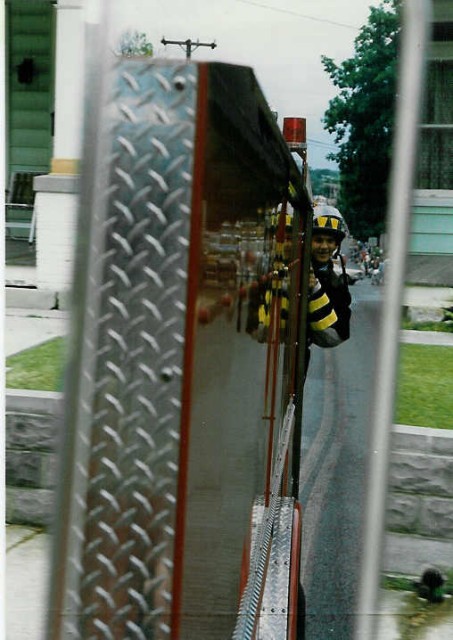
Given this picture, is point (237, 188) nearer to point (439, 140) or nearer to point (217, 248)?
point (217, 248)

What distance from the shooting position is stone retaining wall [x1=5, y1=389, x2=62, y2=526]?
6.43 ft

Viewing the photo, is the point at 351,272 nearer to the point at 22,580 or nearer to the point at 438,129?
the point at 438,129

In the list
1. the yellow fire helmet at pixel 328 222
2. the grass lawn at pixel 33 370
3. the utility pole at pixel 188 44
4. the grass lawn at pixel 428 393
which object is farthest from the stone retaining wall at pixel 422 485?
the utility pole at pixel 188 44

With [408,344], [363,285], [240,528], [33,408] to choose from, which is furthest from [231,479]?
[408,344]

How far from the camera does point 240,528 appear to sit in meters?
1.03

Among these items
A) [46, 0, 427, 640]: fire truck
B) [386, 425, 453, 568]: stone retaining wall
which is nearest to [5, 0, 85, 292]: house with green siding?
[46, 0, 427, 640]: fire truck

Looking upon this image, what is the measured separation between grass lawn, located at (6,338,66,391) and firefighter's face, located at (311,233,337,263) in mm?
666

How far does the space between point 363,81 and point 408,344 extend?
1087mm

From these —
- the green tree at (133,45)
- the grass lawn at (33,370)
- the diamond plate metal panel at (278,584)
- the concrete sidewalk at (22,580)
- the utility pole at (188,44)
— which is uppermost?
the utility pole at (188,44)

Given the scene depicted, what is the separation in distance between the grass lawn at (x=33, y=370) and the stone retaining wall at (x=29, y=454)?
0.04m

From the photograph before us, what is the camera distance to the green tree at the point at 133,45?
2.01ft

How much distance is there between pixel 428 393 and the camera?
258 centimetres

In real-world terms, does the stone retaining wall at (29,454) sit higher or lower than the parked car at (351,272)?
lower

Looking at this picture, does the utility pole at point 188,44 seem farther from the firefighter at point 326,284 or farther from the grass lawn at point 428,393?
the grass lawn at point 428,393
